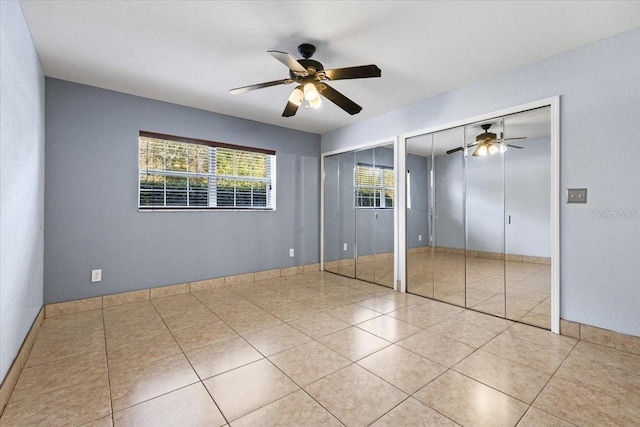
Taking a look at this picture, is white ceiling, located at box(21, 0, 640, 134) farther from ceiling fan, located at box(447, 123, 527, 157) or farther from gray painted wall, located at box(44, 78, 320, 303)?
ceiling fan, located at box(447, 123, 527, 157)

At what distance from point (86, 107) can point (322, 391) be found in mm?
3824

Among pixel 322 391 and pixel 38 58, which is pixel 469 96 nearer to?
pixel 322 391

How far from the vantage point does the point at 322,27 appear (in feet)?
7.36

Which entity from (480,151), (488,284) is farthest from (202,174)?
(488,284)

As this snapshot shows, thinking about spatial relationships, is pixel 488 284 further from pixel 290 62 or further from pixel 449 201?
pixel 290 62

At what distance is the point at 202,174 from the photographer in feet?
13.5

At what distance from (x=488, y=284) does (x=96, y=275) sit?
451 centimetres

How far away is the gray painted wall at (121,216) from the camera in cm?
312

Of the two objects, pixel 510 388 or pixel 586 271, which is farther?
pixel 586 271

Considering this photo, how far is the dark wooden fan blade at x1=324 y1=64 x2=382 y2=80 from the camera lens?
2.16 meters

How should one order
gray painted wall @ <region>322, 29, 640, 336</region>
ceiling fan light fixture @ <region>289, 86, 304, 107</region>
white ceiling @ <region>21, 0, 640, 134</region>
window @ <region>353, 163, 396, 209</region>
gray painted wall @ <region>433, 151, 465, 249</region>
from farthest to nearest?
window @ <region>353, 163, 396, 209</region> → gray painted wall @ <region>433, 151, 465, 249</region> → ceiling fan light fixture @ <region>289, 86, 304, 107</region> → gray painted wall @ <region>322, 29, 640, 336</region> → white ceiling @ <region>21, 0, 640, 134</region>

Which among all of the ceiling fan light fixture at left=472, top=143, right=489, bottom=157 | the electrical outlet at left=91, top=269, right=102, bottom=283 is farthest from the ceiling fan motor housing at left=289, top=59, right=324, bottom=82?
the electrical outlet at left=91, top=269, right=102, bottom=283

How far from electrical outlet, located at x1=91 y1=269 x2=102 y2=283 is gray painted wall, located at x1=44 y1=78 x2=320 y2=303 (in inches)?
1.5

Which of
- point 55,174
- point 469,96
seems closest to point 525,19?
point 469,96
